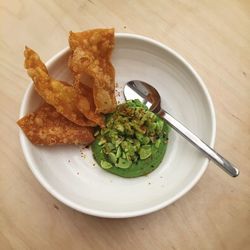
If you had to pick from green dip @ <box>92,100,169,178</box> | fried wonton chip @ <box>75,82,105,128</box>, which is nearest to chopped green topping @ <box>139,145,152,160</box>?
green dip @ <box>92,100,169,178</box>

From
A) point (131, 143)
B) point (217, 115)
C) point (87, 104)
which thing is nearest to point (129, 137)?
point (131, 143)

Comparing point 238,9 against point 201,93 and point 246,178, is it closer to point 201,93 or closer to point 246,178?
point 201,93

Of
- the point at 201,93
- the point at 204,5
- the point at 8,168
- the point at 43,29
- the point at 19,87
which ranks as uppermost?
the point at 204,5

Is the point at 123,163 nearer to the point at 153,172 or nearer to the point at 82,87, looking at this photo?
the point at 153,172

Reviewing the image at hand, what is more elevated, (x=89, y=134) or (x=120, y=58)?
(x=120, y=58)

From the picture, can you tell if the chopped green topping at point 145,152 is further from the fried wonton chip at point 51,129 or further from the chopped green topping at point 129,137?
the fried wonton chip at point 51,129

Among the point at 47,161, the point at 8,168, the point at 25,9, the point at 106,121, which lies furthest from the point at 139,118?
the point at 25,9
